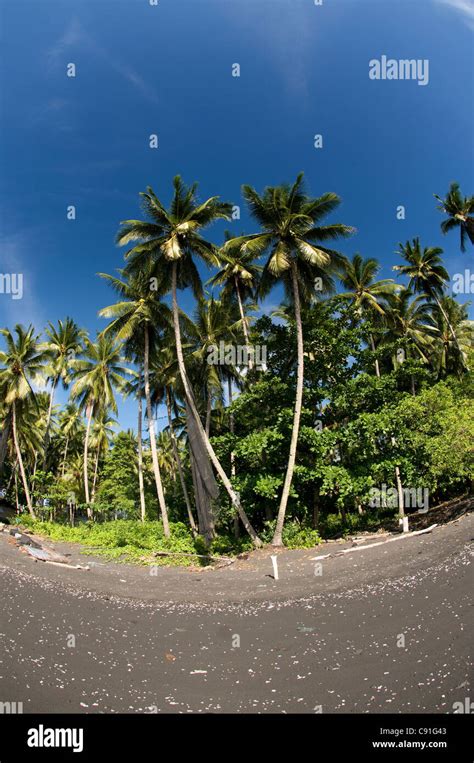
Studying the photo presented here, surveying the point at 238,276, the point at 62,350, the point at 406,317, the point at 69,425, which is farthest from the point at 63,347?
the point at 406,317

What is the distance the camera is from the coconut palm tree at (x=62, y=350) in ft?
110

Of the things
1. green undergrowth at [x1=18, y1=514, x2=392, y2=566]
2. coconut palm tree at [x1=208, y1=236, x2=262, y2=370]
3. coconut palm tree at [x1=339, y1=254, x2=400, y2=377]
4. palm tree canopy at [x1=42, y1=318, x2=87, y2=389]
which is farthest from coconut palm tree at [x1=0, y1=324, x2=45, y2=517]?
coconut palm tree at [x1=339, y1=254, x2=400, y2=377]

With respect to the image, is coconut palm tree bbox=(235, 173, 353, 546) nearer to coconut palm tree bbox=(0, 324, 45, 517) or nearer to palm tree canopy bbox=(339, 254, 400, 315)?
palm tree canopy bbox=(339, 254, 400, 315)

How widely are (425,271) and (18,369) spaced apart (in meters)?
34.6

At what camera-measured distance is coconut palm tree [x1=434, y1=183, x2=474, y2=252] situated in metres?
25.7

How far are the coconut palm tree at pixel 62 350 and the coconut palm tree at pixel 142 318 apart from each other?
1103cm

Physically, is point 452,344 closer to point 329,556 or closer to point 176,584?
point 329,556

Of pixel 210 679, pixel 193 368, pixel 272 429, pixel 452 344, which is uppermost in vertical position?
pixel 452 344

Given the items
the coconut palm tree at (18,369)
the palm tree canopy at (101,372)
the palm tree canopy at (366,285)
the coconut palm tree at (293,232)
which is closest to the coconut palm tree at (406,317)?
the palm tree canopy at (366,285)

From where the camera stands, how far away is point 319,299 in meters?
21.4
